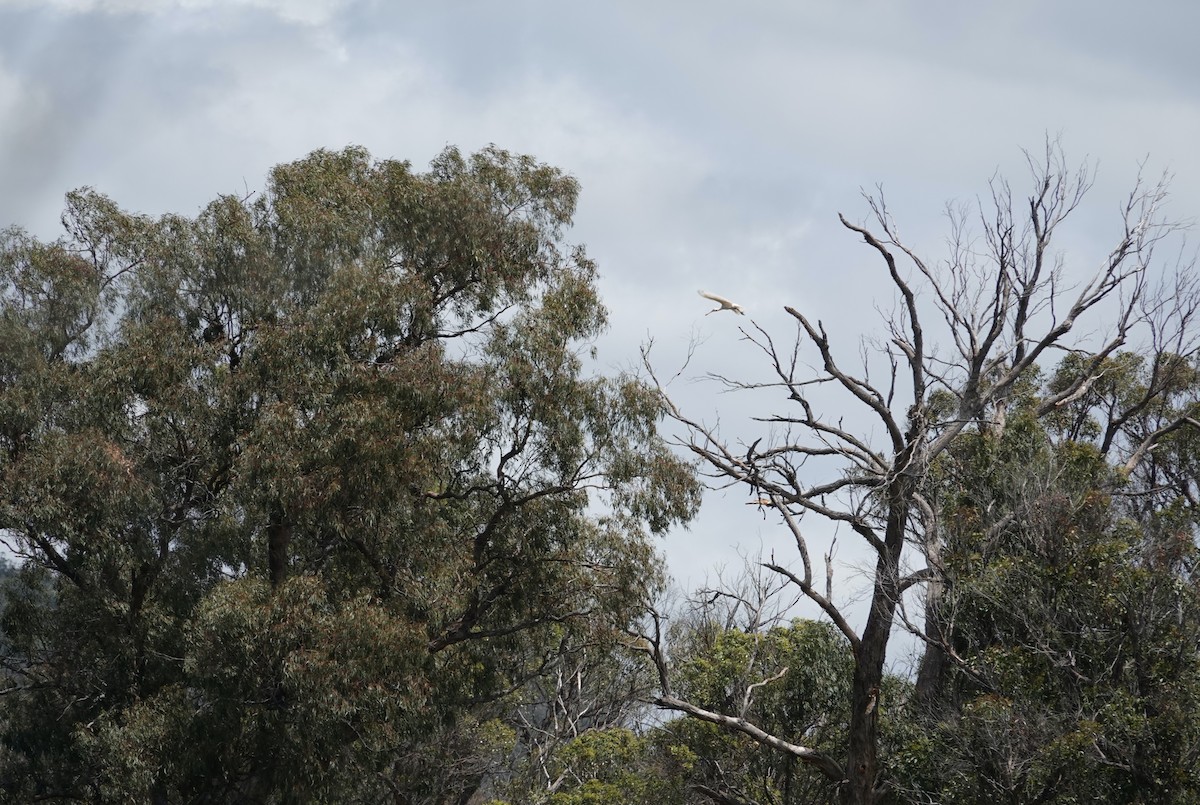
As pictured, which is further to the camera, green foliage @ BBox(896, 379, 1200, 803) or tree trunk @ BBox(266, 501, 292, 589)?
tree trunk @ BBox(266, 501, 292, 589)

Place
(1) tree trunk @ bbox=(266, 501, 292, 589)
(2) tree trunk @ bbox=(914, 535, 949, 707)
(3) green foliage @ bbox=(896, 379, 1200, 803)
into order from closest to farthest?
(3) green foliage @ bbox=(896, 379, 1200, 803) → (2) tree trunk @ bbox=(914, 535, 949, 707) → (1) tree trunk @ bbox=(266, 501, 292, 589)

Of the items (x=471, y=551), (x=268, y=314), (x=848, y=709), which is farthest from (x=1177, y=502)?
(x=268, y=314)

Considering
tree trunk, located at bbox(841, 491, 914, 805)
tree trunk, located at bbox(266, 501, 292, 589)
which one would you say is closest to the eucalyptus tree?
tree trunk, located at bbox(266, 501, 292, 589)

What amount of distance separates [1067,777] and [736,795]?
586 cm

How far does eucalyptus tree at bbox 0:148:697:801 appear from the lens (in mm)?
15477

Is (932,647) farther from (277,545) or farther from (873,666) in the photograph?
(277,545)

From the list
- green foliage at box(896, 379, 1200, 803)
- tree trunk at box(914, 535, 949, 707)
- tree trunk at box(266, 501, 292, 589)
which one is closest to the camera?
green foliage at box(896, 379, 1200, 803)

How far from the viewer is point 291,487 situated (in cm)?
1537

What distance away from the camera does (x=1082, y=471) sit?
1561 centimetres

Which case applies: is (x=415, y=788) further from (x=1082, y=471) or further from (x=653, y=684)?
(x=1082, y=471)

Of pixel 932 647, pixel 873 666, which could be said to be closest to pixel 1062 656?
pixel 873 666

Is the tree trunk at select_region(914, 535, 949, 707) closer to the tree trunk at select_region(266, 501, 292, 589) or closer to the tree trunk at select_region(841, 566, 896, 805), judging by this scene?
the tree trunk at select_region(841, 566, 896, 805)

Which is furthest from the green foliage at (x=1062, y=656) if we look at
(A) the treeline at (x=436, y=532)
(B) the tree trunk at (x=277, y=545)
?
(B) the tree trunk at (x=277, y=545)

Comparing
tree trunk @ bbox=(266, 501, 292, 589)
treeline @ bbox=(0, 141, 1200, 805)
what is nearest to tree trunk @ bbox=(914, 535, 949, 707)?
treeline @ bbox=(0, 141, 1200, 805)
